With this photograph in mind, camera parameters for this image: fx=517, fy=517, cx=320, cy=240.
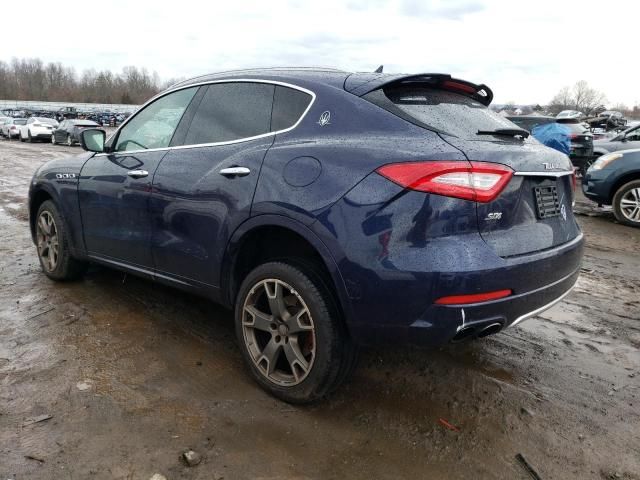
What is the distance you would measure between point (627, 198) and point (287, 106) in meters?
7.47

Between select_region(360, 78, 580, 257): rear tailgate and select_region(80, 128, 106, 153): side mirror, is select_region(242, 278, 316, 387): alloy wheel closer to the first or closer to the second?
select_region(360, 78, 580, 257): rear tailgate

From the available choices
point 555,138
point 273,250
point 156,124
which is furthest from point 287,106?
point 555,138

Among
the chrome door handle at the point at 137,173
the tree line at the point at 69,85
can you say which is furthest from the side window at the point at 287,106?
the tree line at the point at 69,85

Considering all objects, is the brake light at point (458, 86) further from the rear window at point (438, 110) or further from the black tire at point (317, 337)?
the black tire at point (317, 337)

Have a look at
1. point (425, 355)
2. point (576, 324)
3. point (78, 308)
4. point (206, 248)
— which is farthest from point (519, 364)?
point (78, 308)

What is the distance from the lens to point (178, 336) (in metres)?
3.72

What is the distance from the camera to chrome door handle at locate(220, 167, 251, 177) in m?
2.96

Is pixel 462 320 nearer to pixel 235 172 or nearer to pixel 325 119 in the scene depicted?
pixel 325 119

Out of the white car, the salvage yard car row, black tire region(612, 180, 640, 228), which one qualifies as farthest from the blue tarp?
the white car

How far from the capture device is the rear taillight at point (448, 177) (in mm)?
2350

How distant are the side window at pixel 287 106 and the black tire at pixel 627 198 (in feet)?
23.9

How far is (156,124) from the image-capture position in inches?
153

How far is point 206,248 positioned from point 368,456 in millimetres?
1534

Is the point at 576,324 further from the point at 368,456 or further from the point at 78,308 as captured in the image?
the point at 78,308
